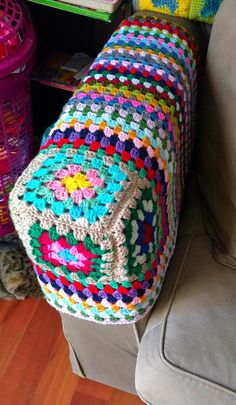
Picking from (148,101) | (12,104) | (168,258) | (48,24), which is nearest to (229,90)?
(148,101)

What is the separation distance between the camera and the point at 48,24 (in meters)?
1.35

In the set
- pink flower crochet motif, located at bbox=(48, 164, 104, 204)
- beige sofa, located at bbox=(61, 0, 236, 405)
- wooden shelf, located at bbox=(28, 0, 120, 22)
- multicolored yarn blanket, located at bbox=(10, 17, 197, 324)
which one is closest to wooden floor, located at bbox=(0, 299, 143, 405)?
beige sofa, located at bbox=(61, 0, 236, 405)

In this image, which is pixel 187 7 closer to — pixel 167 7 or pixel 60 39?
pixel 167 7

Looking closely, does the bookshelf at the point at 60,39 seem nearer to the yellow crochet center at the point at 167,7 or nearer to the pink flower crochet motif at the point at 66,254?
the yellow crochet center at the point at 167,7

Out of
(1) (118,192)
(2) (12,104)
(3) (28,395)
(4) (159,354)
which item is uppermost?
(1) (118,192)

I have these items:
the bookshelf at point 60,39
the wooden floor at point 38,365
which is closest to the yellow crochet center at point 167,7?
the bookshelf at point 60,39

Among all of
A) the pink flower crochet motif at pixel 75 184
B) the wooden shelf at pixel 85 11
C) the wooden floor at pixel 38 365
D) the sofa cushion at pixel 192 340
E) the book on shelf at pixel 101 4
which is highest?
the book on shelf at pixel 101 4

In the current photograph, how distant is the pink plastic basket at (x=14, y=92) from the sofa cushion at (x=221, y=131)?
Answer: 40 cm

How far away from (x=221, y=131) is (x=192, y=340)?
419 millimetres

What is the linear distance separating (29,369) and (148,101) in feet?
2.46

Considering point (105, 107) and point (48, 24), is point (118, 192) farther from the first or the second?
point (48, 24)

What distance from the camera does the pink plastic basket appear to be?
1.00 m

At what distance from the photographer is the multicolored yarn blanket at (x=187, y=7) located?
103cm

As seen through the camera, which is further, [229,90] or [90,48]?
[90,48]
